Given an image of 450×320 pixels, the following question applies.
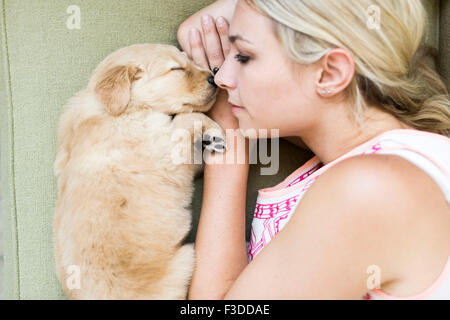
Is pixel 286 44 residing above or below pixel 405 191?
above

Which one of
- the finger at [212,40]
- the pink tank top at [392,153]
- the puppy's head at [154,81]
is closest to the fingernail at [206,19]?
the finger at [212,40]

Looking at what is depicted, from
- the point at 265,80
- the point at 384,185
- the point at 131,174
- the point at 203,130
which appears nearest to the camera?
the point at 384,185

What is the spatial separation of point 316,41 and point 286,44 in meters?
0.08

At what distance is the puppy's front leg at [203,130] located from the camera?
1.61 metres

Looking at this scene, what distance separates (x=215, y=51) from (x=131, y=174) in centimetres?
55

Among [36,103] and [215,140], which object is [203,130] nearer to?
[215,140]

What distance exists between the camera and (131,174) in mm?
1468

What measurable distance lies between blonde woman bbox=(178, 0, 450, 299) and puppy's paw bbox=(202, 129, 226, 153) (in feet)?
0.20

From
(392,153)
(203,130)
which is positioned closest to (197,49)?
(203,130)

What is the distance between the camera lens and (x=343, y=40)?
127 centimetres

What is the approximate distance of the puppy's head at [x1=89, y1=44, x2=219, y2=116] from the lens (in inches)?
61.3

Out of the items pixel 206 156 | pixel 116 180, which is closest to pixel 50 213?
pixel 116 180

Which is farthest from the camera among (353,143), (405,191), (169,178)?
(169,178)
